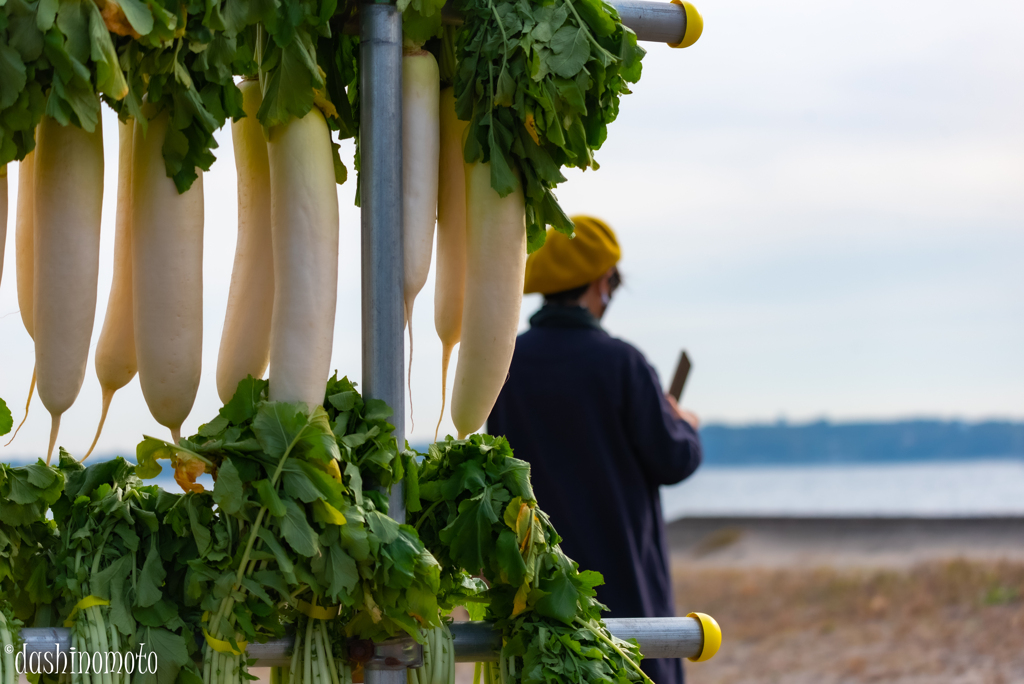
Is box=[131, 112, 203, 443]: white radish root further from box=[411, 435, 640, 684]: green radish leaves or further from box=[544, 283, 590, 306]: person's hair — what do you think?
box=[544, 283, 590, 306]: person's hair

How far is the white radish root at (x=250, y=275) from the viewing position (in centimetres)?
93

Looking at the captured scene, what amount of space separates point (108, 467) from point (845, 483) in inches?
932

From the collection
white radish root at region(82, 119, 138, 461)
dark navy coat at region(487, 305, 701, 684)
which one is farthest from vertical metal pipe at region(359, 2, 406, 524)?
dark navy coat at region(487, 305, 701, 684)

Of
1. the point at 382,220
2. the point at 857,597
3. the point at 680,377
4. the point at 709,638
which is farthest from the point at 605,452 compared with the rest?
the point at 857,597

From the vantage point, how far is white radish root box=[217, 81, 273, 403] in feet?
3.04

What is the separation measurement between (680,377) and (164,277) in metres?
2.03

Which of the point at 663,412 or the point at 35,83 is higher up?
the point at 35,83

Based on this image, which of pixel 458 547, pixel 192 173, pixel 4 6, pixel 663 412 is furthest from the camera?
pixel 663 412

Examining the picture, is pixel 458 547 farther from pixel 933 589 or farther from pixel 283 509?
pixel 933 589

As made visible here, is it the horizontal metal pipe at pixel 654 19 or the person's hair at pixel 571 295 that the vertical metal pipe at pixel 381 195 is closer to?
the horizontal metal pipe at pixel 654 19

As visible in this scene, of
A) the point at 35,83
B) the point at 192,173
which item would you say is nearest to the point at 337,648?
the point at 192,173

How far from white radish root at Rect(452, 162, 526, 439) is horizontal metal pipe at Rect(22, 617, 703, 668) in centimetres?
24

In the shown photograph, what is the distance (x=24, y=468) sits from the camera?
0.89 metres

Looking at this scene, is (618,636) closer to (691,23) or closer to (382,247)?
(382,247)
